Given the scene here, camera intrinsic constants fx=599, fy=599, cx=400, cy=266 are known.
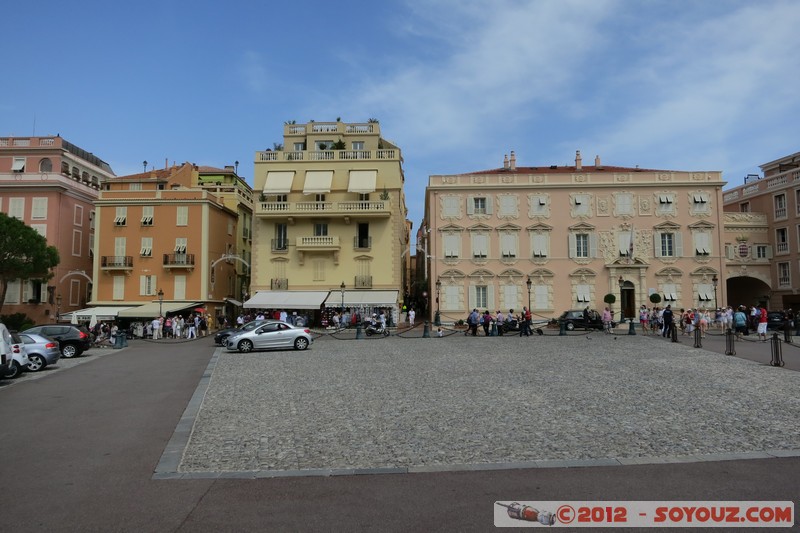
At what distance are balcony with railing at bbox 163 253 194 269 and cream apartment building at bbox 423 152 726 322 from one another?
58.2ft

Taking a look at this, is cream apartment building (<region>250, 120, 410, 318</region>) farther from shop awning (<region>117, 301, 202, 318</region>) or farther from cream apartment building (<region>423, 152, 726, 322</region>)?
shop awning (<region>117, 301, 202, 318</region>)

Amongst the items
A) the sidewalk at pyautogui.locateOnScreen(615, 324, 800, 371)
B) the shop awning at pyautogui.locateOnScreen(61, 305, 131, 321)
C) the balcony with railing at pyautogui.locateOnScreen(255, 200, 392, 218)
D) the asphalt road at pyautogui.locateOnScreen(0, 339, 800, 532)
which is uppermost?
the balcony with railing at pyautogui.locateOnScreen(255, 200, 392, 218)

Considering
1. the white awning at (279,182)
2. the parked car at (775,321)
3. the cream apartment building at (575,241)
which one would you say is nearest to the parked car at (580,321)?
the cream apartment building at (575,241)

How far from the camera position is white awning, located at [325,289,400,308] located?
4059 cm

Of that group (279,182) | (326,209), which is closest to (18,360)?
(326,209)

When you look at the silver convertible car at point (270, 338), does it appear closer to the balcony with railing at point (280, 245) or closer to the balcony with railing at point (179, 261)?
the balcony with railing at point (280, 245)

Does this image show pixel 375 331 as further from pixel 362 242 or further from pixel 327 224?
pixel 327 224

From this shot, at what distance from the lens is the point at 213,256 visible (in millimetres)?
46375

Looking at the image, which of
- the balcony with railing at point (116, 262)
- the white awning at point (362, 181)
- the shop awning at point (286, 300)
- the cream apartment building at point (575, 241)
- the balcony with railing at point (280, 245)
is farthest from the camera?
the balcony with railing at point (116, 262)

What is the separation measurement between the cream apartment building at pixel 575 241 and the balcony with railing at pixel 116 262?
880 inches

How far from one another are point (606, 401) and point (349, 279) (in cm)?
3319

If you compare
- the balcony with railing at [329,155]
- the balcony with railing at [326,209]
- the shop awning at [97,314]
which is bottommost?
the shop awning at [97,314]

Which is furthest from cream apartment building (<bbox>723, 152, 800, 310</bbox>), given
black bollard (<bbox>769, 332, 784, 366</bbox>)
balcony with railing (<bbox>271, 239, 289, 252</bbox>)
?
balcony with railing (<bbox>271, 239, 289, 252</bbox>)

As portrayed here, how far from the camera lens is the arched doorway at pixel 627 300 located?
42594 mm
